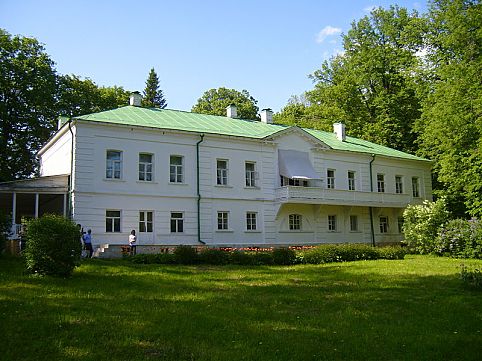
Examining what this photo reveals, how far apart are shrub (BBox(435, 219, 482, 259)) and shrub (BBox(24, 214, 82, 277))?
848 inches

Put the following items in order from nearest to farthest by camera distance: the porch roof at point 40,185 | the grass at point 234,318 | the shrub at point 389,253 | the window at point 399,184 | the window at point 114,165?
the grass at point 234,318 < the porch roof at point 40,185 < the shrub at point 389,253 < the window at point 114,165 < the window at point 399,184

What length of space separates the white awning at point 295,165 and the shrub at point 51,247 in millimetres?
19169

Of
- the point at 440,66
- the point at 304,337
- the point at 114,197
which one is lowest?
the point at 304,337

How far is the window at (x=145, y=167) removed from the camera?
28172mm

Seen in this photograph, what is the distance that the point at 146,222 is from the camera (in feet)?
Result: 90.7

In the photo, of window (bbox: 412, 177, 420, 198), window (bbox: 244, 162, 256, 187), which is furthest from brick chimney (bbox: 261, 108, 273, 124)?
window (bbox: 412, 177, 420, 198)

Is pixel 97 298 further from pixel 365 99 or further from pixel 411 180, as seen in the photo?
pixel 365 99

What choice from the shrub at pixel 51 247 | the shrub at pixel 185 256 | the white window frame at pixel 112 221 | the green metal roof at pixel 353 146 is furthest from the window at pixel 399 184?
the shrub at pixel 51 247

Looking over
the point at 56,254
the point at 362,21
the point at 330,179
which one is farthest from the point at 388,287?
the point at 362,21

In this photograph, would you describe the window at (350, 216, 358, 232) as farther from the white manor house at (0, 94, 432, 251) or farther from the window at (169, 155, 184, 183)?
the window at (169, 155, 184, 183)

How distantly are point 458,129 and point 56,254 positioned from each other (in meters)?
28.7

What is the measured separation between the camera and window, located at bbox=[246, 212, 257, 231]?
1221 inches

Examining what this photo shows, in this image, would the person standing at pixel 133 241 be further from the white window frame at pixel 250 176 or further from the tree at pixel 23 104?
the tree at pixel 23 104

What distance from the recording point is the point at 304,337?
8.69 meters
